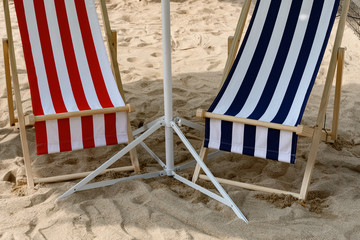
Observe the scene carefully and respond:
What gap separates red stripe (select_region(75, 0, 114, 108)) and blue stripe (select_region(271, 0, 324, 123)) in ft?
3.57

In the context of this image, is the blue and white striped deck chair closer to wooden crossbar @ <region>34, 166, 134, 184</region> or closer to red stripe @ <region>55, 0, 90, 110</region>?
wooden crossbar @ <region>34, 166, 134, 184</region>

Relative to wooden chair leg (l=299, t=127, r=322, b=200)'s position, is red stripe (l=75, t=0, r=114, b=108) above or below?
above

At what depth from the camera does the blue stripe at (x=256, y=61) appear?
3236mm

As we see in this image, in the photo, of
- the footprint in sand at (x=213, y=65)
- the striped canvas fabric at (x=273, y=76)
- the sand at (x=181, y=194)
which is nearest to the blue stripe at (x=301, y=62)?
the striped canvas fabric at (x=273, y=76)

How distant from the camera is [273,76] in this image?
11.0ft

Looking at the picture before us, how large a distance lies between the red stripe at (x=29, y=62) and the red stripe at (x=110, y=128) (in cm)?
40

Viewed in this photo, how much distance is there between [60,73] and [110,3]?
4.63 m

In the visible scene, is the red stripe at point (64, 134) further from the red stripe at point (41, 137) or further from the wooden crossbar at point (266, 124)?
the wooden crossbar at point (266, 124)

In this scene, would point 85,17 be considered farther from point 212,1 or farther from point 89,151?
point 212,1

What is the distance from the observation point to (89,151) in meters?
3.59

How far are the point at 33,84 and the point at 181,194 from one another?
1.21 metres

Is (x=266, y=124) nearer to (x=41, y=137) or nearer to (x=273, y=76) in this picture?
(x=273, y=76)

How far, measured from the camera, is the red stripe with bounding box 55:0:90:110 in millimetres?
3301

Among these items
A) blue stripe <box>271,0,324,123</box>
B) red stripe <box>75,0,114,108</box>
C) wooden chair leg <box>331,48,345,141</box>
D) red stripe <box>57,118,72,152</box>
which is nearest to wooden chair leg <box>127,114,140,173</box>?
red stripe <box>75,0,114,108</box>
